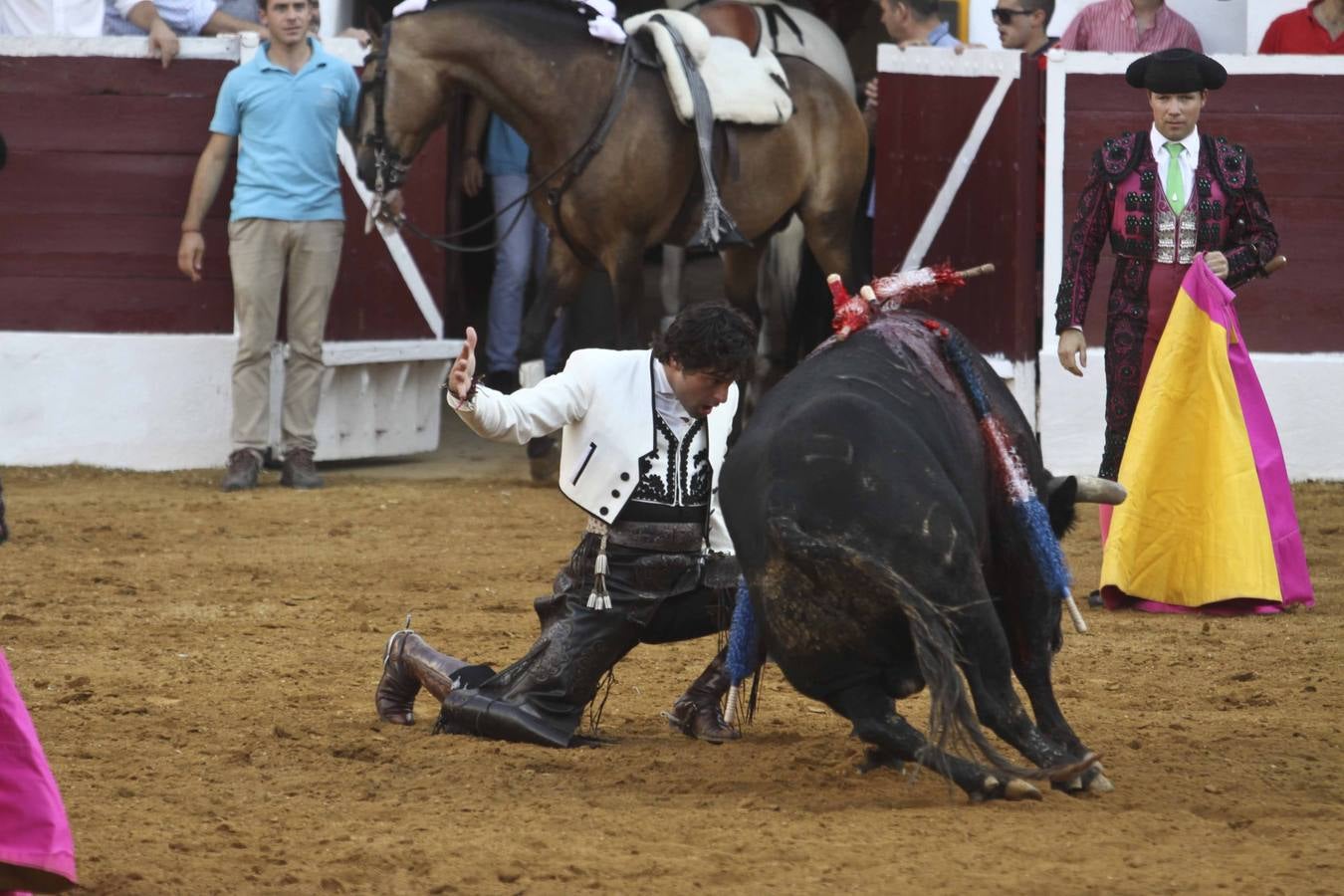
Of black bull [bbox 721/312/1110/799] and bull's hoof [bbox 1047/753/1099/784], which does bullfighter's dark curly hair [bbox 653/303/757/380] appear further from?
bull's hoof [bbox 1047/753/1099/784]

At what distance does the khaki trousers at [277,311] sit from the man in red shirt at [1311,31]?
4327 mm

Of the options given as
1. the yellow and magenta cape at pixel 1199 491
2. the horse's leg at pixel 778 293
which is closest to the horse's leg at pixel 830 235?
the horse's leg at pixel 778 293

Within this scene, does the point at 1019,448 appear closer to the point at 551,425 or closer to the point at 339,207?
the point at 551,425

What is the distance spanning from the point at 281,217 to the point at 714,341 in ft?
16.1

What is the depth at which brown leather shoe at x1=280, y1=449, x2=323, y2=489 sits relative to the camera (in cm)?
888

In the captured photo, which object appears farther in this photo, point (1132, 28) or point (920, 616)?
point (1132, 28)

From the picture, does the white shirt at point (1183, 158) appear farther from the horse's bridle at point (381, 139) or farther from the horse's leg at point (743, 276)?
the horse's bridle at point (381, 139)

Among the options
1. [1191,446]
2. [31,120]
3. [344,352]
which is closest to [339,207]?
[344,352]

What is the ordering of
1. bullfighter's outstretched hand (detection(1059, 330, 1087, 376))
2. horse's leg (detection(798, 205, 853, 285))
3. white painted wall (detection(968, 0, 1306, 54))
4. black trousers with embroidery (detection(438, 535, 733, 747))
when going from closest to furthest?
1. black trousers with embroidery (detection(438, 535, 733, 747))
2. bullfighter's outstretched hand (detection(1059, 330, 1087, 376))
3. horse's leg (detection(798, 205, 853, 285))
4. white painted wall (detection(968, 0, 1306, 54))

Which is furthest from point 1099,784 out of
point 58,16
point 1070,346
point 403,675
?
point 58,16

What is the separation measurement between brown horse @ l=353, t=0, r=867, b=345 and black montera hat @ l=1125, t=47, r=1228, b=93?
8.78ft

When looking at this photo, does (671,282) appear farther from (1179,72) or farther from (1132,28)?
(1179,72)

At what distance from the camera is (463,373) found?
13.6ft

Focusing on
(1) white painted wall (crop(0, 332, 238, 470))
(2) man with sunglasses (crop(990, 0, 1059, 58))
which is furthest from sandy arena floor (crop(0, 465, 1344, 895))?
(2) man with sunglasses (crop(990, 0, 1059, 58))
